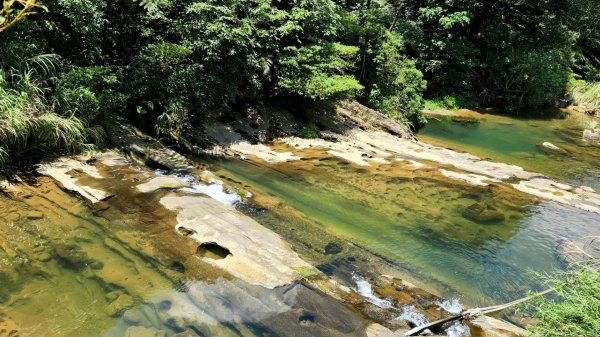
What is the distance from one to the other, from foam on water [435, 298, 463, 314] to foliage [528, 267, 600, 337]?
56.5 inches

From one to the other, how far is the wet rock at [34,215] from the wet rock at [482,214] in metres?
7.56

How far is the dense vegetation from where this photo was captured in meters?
7.94

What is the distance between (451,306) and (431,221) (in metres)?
2.84

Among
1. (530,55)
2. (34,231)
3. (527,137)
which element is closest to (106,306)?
(34,231)

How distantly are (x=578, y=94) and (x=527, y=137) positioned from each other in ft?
32.5

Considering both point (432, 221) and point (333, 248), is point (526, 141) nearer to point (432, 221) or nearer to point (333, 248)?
point (432, 221)

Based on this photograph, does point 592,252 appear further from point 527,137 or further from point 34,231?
point 527,137

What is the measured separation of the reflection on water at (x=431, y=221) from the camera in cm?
700

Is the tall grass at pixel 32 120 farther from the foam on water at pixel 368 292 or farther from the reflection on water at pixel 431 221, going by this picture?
the foam on water at pixel 368 292

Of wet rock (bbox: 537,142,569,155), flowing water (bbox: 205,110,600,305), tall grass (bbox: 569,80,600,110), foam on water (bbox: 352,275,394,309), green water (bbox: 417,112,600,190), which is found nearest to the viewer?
foam on water (bbox: 352,275,394,309)

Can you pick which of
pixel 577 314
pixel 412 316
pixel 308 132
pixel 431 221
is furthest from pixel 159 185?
pixel 308 132

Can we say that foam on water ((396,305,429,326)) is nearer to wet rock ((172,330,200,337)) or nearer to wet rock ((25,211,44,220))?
wet rock ((172,330,200,337))

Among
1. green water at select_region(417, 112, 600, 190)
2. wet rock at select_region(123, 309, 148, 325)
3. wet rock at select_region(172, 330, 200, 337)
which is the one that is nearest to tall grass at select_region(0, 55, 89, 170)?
wet rock at select_region(123, 309, 148, 325)

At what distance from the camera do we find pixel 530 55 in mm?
21922
